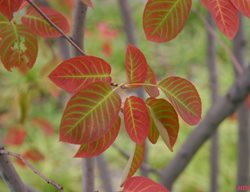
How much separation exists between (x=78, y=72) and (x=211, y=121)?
630 mm

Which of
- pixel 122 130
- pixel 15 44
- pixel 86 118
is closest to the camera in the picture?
pixel 86 118

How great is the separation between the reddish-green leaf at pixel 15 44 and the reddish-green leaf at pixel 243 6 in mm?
263

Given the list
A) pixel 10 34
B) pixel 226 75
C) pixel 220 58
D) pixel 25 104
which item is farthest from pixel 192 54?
pixel 10 34

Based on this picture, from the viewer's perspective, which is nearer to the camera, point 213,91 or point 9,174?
point 9,174

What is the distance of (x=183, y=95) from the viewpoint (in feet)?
1.78

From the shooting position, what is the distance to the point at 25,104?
151 centimetres

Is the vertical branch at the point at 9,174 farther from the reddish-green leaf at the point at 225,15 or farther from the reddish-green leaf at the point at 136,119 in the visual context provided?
the reddish-green leaf at the point at 225,15

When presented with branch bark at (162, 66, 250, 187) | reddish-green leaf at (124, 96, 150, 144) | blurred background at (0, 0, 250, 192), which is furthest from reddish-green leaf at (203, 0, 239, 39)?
blurred background at (0, 0, 250, 192)

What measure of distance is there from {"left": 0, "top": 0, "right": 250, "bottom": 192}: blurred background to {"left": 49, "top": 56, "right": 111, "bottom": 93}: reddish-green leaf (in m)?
0.97

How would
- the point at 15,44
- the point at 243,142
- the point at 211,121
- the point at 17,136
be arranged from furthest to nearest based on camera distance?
the point at 17,136 < the point at 243,142 < the point at 211,121 < the point at 15,44

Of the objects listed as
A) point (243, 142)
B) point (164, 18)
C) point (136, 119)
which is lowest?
point (243, 142)

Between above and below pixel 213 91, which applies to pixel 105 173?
below

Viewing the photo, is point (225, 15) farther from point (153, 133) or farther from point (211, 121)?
point (211, 121)

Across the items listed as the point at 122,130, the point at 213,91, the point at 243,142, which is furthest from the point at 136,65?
the point at 122,130
